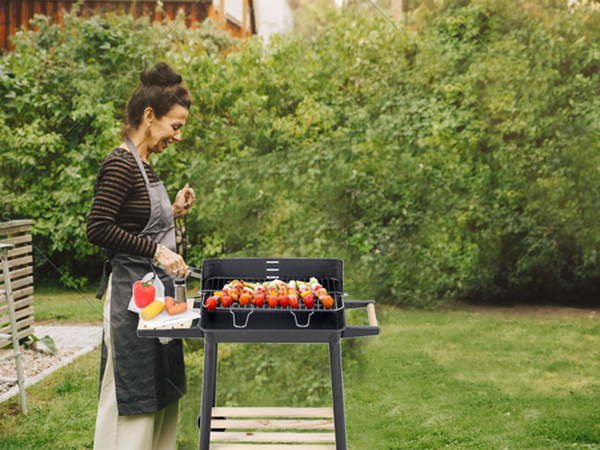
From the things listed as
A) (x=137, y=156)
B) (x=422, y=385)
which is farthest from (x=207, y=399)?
(x=422, y=385)

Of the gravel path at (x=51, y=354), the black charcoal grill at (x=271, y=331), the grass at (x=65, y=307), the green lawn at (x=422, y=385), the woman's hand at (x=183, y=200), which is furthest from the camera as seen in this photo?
the grass at (x=65, y=307)

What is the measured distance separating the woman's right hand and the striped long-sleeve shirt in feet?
0.11

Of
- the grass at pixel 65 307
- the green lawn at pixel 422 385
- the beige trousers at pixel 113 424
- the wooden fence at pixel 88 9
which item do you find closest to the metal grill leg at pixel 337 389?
the beige trousers at pixel 113 424

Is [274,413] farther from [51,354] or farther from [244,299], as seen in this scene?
[51,354]

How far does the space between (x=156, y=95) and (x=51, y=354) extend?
2411 mm

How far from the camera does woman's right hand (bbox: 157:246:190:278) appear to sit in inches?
79.0

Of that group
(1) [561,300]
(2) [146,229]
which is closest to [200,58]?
(2) [146,229]

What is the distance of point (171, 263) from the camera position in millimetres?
2004

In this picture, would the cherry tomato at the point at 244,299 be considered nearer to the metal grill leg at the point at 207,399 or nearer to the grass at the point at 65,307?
the metal grill leg at the point at 207,399

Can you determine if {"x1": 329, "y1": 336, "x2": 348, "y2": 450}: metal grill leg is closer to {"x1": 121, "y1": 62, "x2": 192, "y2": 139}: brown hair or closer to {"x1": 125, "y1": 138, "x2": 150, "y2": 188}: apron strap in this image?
{"x1": 125, "y1": 138, "x2": 150, "y2": 188}: apron strap

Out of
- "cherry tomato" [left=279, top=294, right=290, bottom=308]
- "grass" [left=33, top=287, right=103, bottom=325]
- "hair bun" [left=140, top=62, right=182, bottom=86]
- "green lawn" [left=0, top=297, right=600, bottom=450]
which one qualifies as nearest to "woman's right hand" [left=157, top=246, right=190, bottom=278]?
"cherry tomato" [left=279, top=294, right=290, bottom=308]

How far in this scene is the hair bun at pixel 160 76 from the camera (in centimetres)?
216

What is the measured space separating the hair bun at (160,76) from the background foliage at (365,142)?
184 centimetres

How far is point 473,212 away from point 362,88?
42.4 inches
